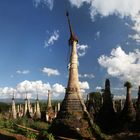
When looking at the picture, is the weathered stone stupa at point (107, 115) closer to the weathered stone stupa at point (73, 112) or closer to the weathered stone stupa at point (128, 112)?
the weathered stone stupa at point (128, 112)

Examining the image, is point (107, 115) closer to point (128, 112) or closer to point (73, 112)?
point (128, 112)

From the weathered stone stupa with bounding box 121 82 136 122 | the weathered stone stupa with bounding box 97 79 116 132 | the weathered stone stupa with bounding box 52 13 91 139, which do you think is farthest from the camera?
the weathered stone stupa with bounding box 121 82 136 122

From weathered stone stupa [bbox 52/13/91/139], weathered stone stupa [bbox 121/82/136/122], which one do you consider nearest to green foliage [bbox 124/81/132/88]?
weathered stone stupa [bbox 121/82/136/122]

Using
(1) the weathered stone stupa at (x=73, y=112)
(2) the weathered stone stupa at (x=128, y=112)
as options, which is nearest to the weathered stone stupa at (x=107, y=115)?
(2) the weathered stone stupa at (x=128, y=112)

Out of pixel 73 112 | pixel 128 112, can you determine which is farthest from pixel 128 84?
pixel 73 112

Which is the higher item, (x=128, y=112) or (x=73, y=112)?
(x=73, y=112)

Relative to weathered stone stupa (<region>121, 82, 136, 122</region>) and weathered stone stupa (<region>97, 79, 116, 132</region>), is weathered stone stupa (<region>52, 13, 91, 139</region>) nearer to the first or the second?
weathered stone stupa (<region>97, 79, 116, 132</region>)

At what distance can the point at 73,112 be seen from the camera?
91.1 ft

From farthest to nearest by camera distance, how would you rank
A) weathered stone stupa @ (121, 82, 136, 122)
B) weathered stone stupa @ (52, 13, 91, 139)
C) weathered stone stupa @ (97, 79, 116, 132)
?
weathered stone stupa @ (121, 82, 136, 122)
weathered stone stupa @ (97, 79, 116, 132)
weathered stone stupa @ (52, 13, 91, 139)

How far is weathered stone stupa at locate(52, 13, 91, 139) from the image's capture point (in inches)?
1037

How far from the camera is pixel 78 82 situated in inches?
1161

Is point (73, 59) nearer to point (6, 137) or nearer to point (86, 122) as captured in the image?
point (86, 122)

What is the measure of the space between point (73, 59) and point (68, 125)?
6.09 metres

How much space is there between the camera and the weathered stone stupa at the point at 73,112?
86.4ft
